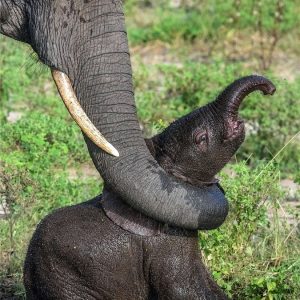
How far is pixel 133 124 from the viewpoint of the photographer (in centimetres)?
493

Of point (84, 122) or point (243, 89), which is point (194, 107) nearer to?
point (243, 89)

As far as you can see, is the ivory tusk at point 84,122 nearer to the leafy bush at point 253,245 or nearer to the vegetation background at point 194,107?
the vegetation background at point 194,107

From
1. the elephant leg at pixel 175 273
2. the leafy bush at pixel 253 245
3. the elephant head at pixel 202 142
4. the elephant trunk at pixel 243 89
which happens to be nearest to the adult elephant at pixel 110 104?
the elephant head at pixel 202 142

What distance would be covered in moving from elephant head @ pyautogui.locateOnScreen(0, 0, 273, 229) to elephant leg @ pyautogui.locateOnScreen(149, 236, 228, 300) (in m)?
0.22

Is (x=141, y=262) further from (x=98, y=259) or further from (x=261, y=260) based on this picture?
(x=261, y=260)

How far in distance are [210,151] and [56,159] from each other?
255 centimetres

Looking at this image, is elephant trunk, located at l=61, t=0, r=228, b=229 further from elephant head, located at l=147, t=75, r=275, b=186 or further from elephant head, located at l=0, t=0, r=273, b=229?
elephant head, located at l=147, t=75, r=275, b=186

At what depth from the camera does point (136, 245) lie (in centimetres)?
518

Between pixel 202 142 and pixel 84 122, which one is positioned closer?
pixel 84 122

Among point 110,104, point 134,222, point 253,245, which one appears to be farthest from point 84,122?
point 253,245

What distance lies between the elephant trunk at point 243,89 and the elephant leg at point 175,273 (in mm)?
542

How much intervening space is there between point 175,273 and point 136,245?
7.2 inches

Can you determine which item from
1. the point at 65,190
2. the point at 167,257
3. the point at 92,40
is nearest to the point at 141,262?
the point at 167,257

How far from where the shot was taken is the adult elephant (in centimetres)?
489
